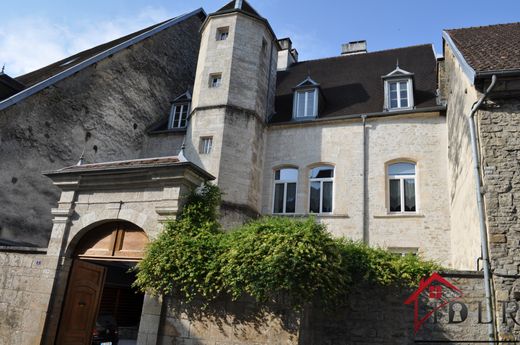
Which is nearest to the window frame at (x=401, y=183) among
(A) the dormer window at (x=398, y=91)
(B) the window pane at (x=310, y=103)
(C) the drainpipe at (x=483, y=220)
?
(A) the dormer window at (x=398, y=91)

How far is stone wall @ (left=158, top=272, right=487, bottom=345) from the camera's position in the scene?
651 cm

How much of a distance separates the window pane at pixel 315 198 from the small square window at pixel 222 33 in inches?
250

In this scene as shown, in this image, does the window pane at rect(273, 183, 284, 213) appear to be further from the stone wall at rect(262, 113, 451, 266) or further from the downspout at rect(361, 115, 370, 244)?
the downspout at rect(361, 115, 370, 244)

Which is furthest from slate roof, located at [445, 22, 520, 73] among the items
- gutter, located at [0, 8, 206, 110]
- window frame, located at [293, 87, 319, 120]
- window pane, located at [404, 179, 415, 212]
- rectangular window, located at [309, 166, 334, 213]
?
gutter, located at [0, 8, 206, 110]

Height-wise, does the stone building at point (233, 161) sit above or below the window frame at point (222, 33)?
below

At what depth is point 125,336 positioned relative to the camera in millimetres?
15930

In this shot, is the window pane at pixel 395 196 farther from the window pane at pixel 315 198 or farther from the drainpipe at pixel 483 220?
the drainpipe at pixel 483 220

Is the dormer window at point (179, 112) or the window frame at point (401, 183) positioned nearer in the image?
the window frame at point (401, 183)

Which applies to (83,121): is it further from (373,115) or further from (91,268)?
(373,115)

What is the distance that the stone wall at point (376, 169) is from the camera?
1286 cm

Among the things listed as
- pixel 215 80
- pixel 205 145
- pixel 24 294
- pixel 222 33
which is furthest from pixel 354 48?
pixel 24 294

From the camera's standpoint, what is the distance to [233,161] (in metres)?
14.3

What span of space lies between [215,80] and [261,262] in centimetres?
1050

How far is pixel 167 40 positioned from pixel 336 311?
16215 millimetres
